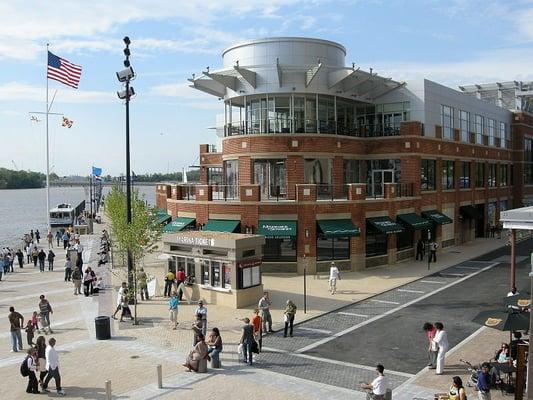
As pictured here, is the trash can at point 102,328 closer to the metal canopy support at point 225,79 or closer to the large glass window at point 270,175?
the large glass window at point 270,175

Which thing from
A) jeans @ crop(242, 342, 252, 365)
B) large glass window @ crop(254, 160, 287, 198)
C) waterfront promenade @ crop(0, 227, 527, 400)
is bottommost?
waterfront promenade @ crop(0, 227, 527, 400)

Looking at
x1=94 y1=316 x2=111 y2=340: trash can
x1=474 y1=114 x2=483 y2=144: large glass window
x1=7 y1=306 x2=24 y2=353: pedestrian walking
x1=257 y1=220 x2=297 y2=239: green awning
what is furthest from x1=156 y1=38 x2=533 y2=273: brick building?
x1=7 y1=306 x2=24 y2=353: pedestrian walking

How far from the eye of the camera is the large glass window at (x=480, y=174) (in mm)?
51625

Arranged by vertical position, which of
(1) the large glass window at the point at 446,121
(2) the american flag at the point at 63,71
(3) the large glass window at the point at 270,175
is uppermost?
(2) the american flag at the point at 63,71

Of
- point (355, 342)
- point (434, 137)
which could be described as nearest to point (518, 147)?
point (434, 137)

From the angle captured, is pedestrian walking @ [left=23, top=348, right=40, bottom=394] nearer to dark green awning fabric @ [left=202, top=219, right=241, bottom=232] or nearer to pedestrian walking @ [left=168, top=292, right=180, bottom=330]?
pedestrian walking @ [left=168, top=292, right=180, bottom=330]

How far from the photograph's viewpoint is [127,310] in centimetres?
2186

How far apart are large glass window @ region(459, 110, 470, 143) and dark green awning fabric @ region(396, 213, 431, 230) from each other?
45.0 ft

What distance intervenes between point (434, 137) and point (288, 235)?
17441 millimetres

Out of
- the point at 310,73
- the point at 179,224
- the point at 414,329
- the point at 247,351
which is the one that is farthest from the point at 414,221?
the point at 247,351

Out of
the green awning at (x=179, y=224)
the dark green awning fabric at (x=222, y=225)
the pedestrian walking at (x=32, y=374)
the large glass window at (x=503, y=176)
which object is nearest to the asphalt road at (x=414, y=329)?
the pedestrian walking at (x=32, y=374)

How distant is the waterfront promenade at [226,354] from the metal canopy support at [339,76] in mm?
15151

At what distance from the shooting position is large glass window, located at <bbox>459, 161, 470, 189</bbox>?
47.9 m

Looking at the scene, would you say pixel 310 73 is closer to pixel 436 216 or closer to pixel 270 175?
pixel 270 175
